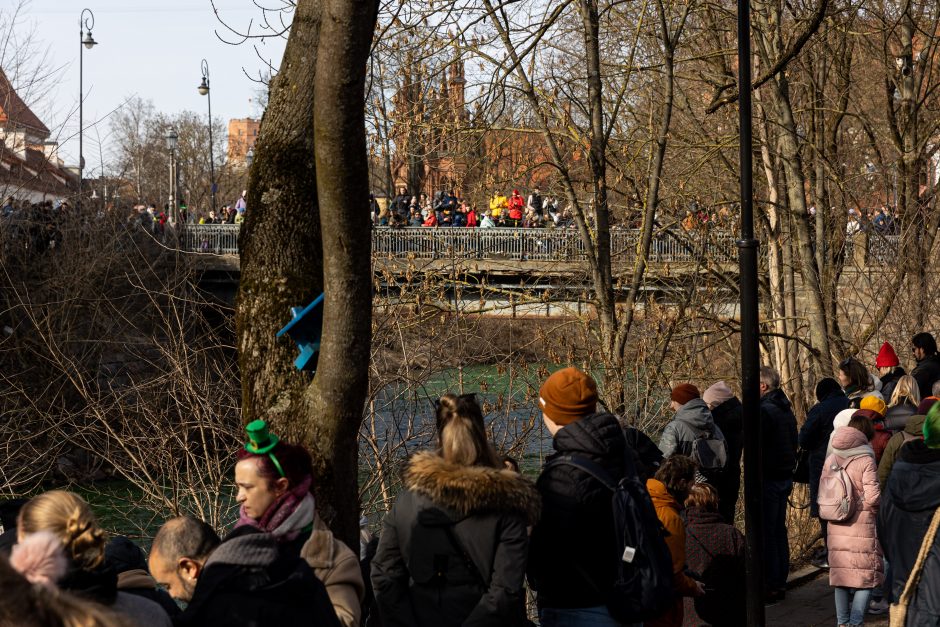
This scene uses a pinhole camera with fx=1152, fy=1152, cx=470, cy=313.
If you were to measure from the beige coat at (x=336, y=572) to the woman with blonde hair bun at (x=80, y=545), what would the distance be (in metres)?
0.77

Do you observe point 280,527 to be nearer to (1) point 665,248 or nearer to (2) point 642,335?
(2) point 642,335

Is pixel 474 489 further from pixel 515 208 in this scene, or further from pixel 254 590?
pixel 515 208

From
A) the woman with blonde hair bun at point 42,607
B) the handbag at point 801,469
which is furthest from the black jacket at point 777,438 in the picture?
the woman with blonde hair bun at point 42,607

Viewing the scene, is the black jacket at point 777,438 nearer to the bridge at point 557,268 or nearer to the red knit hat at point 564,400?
the bridge at point 557,268

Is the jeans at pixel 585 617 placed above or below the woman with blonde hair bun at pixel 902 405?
below

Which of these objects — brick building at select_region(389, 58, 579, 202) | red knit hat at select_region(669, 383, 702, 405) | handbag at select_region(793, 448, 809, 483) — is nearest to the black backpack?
red knit hat at select_region(669, 383, 702, 405)

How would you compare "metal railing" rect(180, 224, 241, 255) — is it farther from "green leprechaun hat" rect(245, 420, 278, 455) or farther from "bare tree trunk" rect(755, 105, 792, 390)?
"green leprechaun hat" rect(245, 420, 278, 455)

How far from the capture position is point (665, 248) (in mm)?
23719

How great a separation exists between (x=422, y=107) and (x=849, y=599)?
6960 mm

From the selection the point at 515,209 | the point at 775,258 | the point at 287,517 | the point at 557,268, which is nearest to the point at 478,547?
the point at 287,517

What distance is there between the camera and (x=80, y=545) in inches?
118

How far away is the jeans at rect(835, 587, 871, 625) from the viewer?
754 centimetres

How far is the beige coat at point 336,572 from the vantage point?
381 centimetres

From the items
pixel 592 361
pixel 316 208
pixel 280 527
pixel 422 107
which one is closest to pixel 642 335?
pixel 592 361
